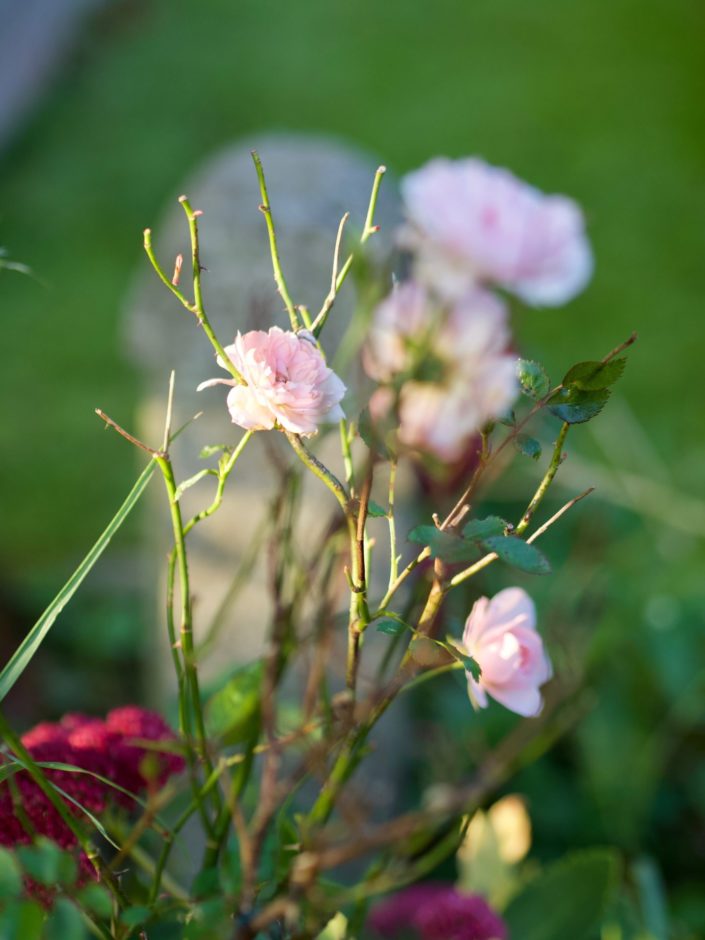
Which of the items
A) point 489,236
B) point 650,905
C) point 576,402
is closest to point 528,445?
point 576,402

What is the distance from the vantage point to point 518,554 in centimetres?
56

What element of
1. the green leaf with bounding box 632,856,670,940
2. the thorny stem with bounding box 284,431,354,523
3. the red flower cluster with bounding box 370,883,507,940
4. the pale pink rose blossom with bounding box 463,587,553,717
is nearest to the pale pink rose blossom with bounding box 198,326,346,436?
the thorny stem with bounding box 284,431,354,523

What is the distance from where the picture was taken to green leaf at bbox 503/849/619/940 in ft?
3.83

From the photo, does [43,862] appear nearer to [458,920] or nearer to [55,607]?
[55,607]

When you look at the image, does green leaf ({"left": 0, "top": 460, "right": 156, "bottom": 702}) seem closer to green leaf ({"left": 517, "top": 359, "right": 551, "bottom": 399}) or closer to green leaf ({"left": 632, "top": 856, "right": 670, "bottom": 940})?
green leaf ({"left": 517, "top": 359, "right": 551, "bottom": 399})

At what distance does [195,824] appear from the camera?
1.72 m

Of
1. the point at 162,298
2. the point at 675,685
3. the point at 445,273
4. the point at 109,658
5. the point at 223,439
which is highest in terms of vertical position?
the point at 445,273

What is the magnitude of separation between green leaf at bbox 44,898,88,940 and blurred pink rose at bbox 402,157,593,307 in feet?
1.25

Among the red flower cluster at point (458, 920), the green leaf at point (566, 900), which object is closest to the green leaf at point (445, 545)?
the red flower cluster at point (458, 920)

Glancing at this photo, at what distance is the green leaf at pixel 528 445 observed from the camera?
595 millimetres

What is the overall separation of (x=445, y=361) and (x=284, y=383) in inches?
5.2

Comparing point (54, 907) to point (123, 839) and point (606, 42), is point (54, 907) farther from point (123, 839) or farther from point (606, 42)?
point (606, 42)

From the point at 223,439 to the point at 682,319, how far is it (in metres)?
2.91

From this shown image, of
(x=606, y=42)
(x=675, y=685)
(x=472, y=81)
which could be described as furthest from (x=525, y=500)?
(x=606, y=42)
